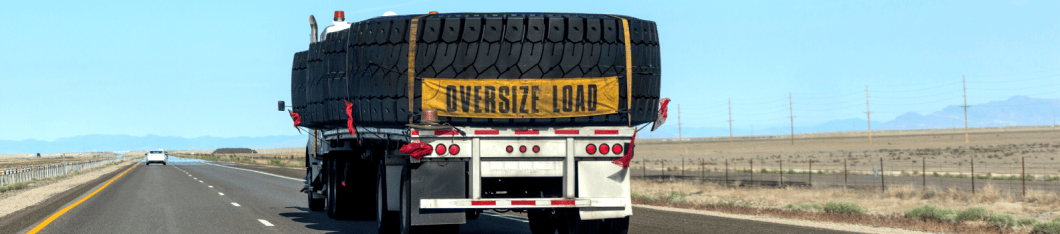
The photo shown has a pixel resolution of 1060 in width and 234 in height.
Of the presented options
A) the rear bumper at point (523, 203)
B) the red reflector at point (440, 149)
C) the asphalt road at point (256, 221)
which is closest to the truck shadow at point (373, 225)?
the asphalt road at point (256, 221)

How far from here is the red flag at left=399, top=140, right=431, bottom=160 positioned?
9.44 m

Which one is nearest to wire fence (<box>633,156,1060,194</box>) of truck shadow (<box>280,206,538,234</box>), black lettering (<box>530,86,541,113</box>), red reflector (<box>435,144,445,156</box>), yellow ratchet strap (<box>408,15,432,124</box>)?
truck shadow (<box>280,206,538,234</box>)

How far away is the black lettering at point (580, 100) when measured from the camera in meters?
9.87

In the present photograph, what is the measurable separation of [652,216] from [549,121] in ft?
23.0

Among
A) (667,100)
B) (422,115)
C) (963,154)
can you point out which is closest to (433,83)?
(422,115)

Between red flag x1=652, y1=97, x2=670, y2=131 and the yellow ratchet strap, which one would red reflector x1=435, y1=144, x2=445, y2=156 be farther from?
red flag x1=652, y1=97, x2=670, y2=131

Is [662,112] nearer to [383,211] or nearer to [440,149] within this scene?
[440,149]

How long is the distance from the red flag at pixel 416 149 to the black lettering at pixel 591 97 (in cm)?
179

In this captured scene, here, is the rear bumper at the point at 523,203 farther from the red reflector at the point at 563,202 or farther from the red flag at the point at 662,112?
the red flag at the point at 662,112

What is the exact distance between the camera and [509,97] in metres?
9.75

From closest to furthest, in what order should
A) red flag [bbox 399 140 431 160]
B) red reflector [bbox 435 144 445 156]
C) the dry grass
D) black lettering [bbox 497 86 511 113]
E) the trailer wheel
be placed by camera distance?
red flag [bbox 399 140 431 160]
red reflector [bbox 435 144 445 156]
black lettering [bbox 497 86 511 113]
the trailer wheel
the dry grass

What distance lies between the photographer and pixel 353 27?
10586mm

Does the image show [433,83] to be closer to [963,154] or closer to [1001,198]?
[1001,198]

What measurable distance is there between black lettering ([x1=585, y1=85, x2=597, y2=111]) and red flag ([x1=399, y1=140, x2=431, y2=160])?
5.88 ft
